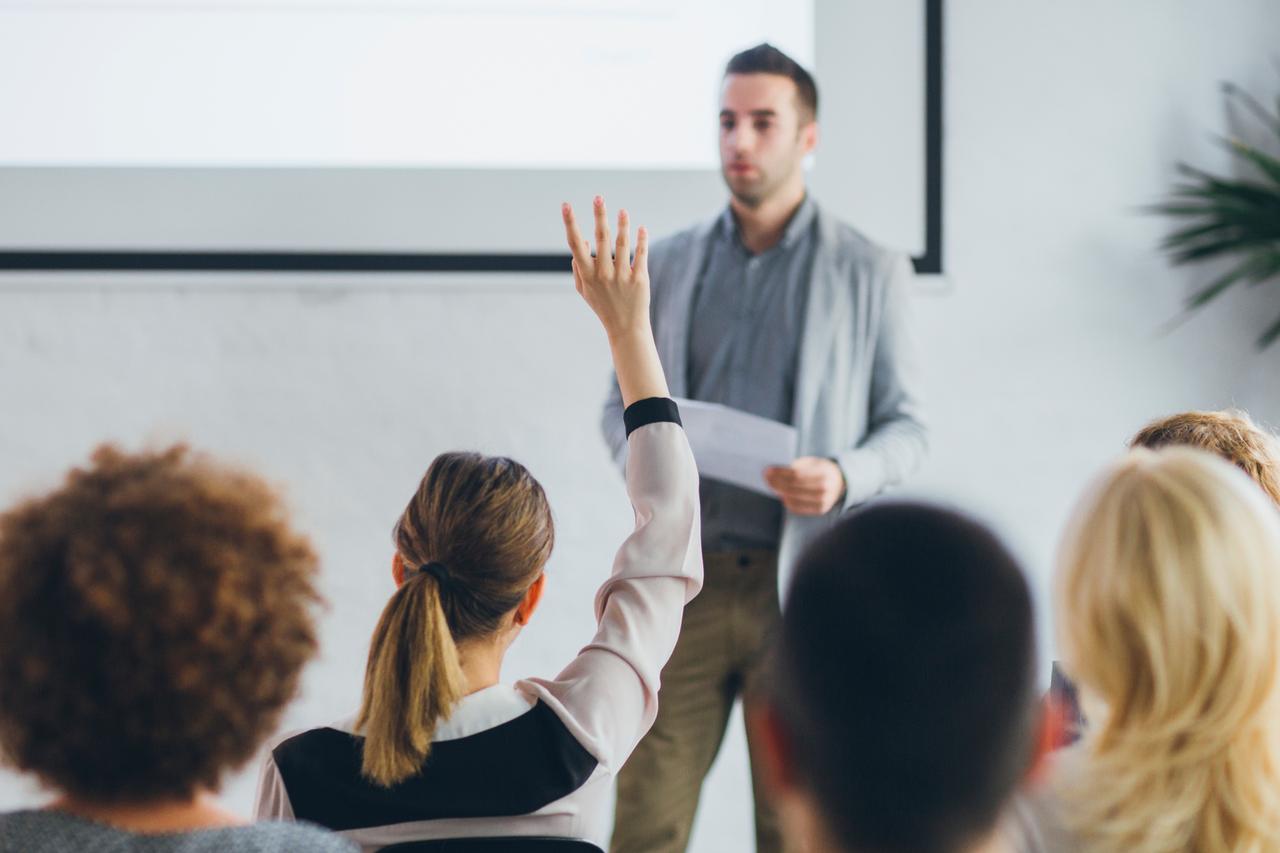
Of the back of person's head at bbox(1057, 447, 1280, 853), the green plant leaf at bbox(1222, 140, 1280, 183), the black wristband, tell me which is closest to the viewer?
the back of person's head at bbox(1057, 447, 1280, 853)

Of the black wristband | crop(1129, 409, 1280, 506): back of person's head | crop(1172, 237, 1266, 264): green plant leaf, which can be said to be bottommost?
crop(1129, 409, 1280, 506): back of person's head

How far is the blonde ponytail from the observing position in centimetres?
107

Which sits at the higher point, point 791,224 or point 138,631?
point 791,224

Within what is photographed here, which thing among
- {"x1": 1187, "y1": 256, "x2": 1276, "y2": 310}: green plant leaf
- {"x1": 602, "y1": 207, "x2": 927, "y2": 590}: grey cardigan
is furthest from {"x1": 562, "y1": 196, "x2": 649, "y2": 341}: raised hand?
{"x1": 1187, "y1": 256, "x2": 1276, "y2": 310}: green plant leaf

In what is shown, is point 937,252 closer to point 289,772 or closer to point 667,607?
point 667,607

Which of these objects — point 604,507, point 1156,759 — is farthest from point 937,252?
point 1156,759

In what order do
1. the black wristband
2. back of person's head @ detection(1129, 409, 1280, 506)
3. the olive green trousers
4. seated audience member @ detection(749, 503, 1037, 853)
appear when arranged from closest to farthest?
seated audience member @ detection(749, 503, 1037, 853)
the black wristband
back of person's head @ detection(1129, 409, 1280, 506)
the olive green trousers

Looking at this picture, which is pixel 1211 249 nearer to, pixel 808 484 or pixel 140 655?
pixel 808 484

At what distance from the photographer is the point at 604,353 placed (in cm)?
255

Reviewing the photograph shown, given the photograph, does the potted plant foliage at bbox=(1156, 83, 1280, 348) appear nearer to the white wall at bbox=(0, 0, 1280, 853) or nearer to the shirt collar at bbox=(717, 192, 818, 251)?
the white wall at bbox=(0, 0, 1280, 853)

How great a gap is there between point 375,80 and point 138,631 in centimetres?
200

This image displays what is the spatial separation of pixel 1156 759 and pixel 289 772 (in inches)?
30.0

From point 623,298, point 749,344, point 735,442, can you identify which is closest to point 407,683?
point 623,298

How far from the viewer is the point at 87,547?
72cm
